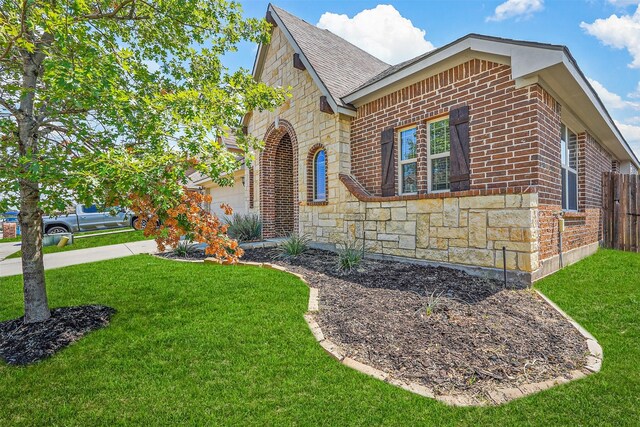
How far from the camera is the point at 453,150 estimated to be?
18.4 feet

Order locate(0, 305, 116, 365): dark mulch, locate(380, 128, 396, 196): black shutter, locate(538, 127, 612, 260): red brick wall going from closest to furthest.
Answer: locate(0, 305, 116, 365): dark mulch < locate(538, 127, 612, 260): red brick wall < locate(380, 128, 396, 196): black shutter

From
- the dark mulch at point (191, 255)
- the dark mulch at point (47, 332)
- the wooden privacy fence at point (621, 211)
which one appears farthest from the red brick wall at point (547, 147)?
the dark mulch at point (191, 255)

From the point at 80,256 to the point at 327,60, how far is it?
9004mm

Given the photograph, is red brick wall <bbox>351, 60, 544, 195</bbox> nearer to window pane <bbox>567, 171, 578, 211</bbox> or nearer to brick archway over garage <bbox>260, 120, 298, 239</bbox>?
window pane <bbox>567, 171, 578, 211</bbox>

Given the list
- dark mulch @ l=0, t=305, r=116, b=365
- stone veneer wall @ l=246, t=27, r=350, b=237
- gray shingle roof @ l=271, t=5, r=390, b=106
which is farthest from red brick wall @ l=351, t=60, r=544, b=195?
dark mulch @ l=0, t=305, r=116, b=365

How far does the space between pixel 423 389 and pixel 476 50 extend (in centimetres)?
531

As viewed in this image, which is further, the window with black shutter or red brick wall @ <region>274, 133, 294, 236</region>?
red brick wall @ <region>274, 133, 294, 236</region>

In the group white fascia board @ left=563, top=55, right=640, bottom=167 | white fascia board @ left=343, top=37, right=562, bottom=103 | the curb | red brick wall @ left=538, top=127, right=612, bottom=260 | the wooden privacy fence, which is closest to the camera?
the curb

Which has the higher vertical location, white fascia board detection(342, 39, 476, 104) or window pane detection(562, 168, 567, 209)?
white fascia board detection(342, 39, 476, 104)

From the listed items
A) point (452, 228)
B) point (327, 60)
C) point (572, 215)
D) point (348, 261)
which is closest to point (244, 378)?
point (348, 261)

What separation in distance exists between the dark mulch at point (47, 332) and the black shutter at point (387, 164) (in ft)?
18.4

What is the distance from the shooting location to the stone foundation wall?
4398 mm

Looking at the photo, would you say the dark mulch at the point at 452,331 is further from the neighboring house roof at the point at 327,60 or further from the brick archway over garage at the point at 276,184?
the brick archway over garage at the point at 276,184

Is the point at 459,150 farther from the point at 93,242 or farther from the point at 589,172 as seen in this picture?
the point at 93,242
